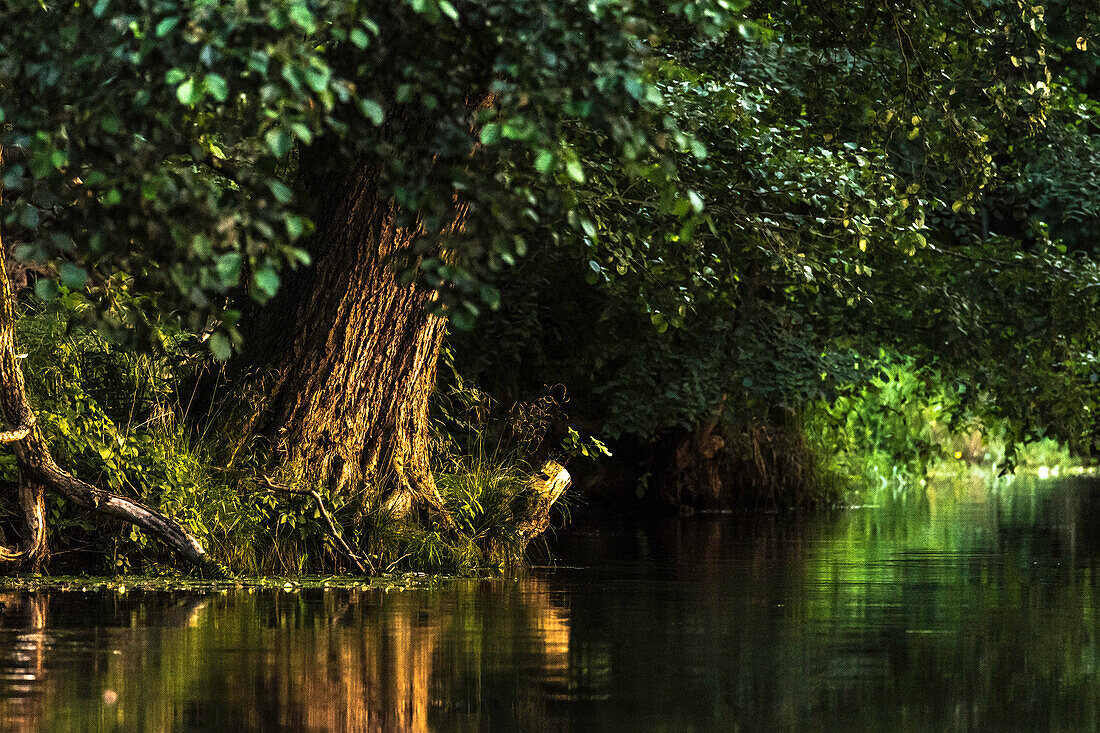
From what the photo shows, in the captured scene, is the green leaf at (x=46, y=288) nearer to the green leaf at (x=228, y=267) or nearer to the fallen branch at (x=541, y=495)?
the green leaf at (x=228, y=267)

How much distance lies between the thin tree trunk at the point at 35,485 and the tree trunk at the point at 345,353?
1261 mm

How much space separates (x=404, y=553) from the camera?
12367mm

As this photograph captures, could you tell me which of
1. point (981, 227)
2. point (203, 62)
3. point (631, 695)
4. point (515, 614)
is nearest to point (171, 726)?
point (631, 695)

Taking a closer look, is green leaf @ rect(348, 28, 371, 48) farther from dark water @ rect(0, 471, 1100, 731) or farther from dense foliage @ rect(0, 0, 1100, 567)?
dark water @ rect(0, 471, 1100, 731)

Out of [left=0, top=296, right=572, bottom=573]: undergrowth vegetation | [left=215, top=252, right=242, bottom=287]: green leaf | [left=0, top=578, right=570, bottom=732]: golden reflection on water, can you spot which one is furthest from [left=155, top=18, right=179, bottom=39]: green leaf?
[left=0, top=296, right=572, bottom=573]: undergrowth vegetation

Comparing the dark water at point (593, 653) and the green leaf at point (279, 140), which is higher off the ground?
the green leaf at point (279, 140)

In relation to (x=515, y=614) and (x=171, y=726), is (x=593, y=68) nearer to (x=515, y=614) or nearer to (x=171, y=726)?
(x=171, y=726)

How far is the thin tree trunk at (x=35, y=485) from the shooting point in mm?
10977

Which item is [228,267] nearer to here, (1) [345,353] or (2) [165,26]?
(2) [165,26]

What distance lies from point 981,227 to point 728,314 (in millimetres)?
4016

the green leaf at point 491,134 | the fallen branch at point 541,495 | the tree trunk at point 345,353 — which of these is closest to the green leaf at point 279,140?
the green leaf at point 491,134

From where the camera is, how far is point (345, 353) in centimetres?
1243

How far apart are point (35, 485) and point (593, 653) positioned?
180 inches

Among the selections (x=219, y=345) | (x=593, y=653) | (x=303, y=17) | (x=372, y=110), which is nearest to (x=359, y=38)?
(x=303, y=17)
